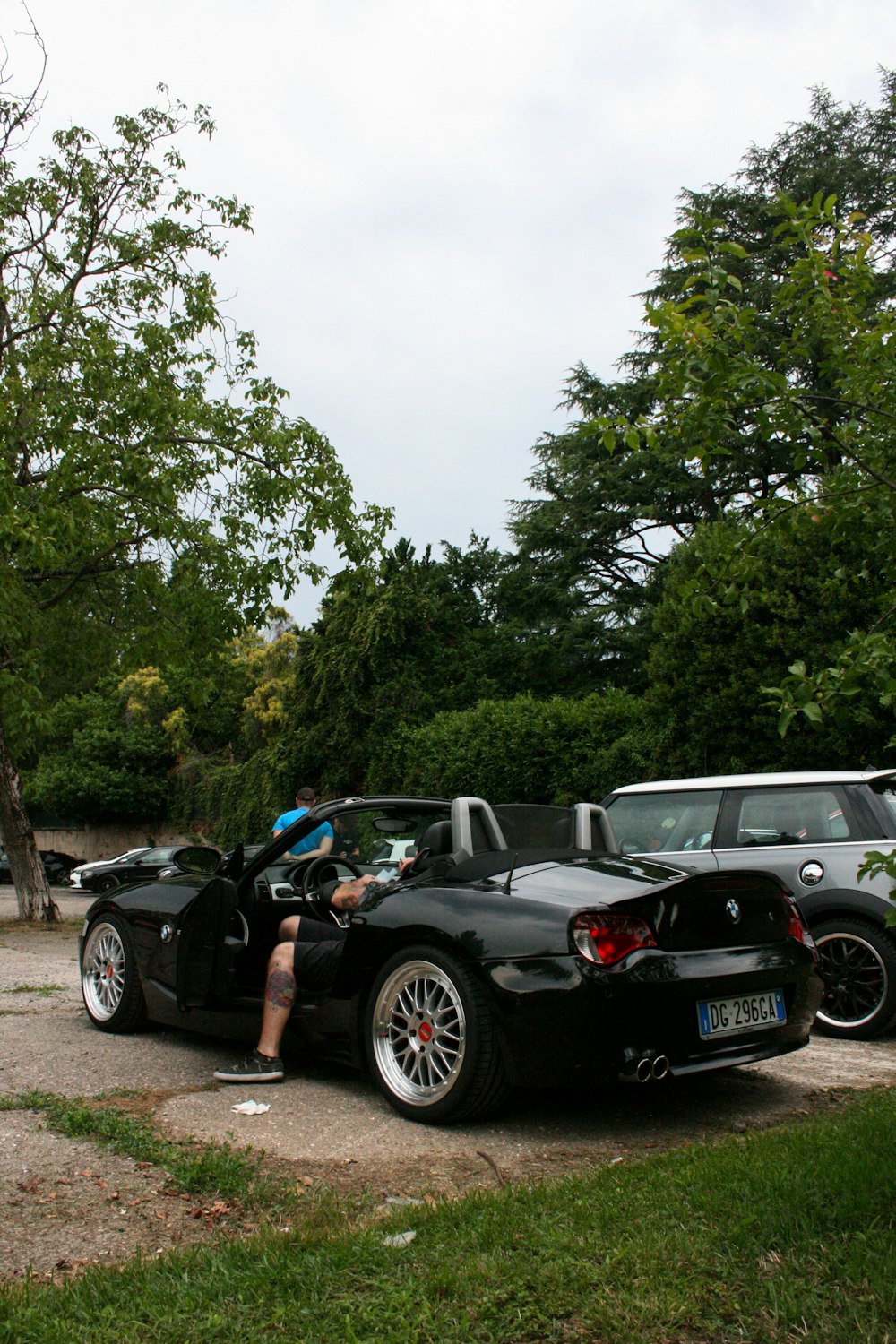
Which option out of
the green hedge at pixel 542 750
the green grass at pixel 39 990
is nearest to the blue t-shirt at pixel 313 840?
the green grass at pixel 39 990

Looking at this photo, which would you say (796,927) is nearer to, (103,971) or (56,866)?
(103,971)

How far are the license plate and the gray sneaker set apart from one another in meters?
2.05

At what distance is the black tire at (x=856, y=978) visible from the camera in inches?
279

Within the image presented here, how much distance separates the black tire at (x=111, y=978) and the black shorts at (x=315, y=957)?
1.47 m

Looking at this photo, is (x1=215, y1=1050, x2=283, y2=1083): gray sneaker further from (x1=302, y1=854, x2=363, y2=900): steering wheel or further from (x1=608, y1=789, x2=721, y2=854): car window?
(x1=608, y1=789, x2=721, y2=854): car window

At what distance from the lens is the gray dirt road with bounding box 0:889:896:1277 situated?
374 cm

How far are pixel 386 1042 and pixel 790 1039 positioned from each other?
→ 184cm

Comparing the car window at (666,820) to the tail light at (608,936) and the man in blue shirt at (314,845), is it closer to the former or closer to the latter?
the man in blue shirt at (314,845)

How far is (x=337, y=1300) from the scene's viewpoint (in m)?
2.88

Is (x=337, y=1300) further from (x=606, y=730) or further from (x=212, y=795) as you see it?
(x=212, y=795)

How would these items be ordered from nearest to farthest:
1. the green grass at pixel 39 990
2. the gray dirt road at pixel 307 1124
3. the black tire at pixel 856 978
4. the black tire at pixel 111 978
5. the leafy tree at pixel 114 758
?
1. the gray dirt road at pixel 307 1124
2. the black tire at pixel 111 978
3. the black tire at pixel 856 978
4. the green grass at pixel 39 990
5. the leafy tree at pixel 114 758

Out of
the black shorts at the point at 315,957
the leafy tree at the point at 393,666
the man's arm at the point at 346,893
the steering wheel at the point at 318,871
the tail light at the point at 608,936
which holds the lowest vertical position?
the black shorts at the point at 315,957

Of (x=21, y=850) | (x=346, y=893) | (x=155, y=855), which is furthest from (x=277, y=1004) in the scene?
(x=155, y=855)

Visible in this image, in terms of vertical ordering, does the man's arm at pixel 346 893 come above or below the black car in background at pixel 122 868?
above
